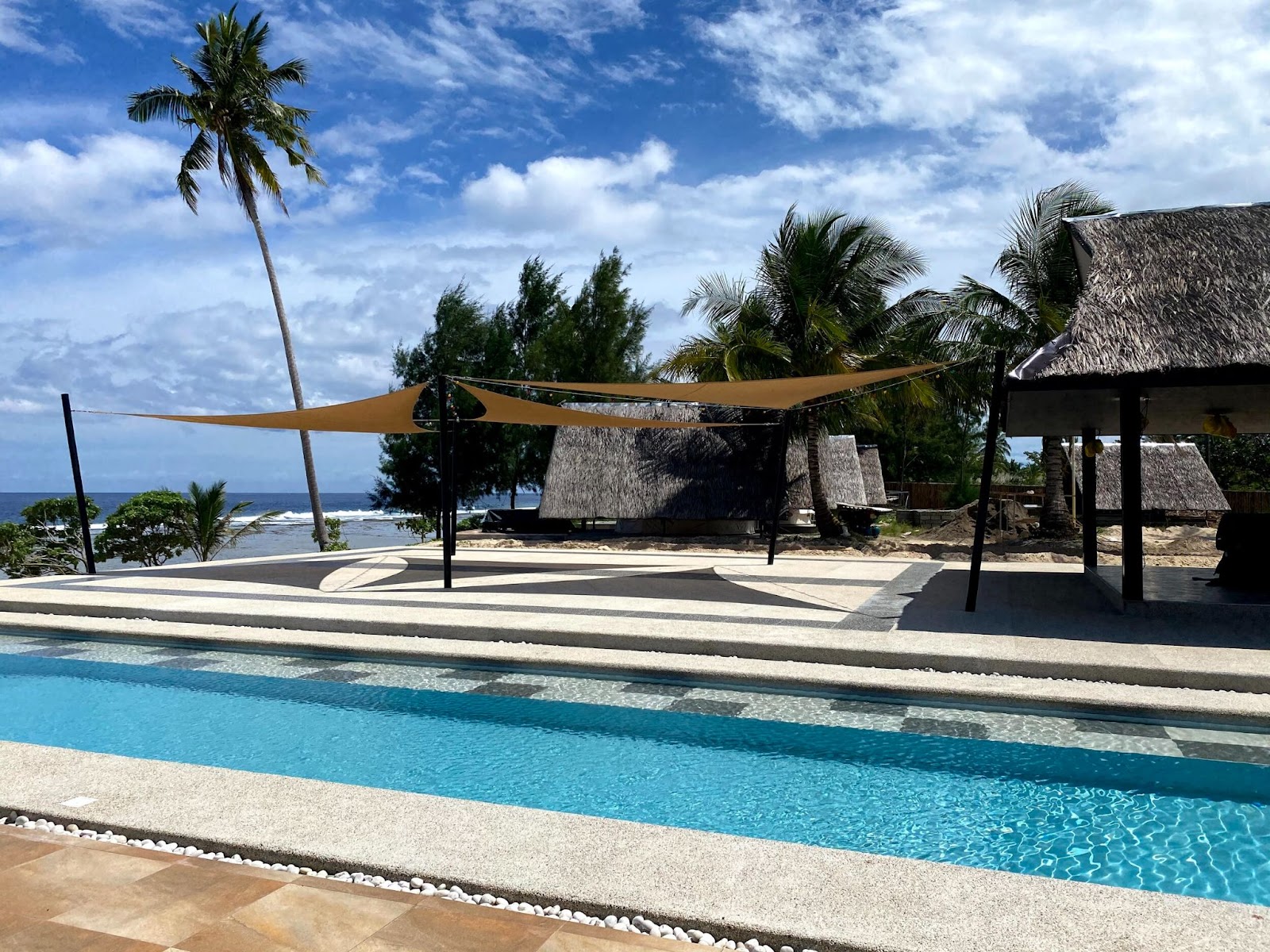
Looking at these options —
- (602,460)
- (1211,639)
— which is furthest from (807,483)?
(1211,639)

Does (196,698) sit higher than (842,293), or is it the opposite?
(842,293)

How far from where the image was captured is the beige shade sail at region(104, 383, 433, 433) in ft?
31.9

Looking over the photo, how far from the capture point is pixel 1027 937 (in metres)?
2.08

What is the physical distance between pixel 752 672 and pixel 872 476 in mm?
21061

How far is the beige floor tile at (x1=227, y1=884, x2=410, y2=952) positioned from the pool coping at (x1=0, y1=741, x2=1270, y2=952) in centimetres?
20

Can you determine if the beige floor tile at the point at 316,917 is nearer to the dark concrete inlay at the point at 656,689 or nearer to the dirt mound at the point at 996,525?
the dark concrete inlay at the point at 656,689

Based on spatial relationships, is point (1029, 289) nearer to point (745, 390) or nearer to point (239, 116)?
point (745, 390)

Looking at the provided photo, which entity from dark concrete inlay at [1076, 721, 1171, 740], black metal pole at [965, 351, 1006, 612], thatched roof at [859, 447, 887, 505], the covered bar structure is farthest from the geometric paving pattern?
thatched roof at [859, 447, 887, 505]

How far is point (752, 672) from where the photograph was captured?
5434 mm

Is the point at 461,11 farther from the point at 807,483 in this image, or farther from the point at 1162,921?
the point at 807,483

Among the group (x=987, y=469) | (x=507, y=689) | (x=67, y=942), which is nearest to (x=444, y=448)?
(x=507, y=689)

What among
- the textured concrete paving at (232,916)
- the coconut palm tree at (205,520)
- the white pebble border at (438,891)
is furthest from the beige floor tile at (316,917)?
the coconut palm tree at (205,520)

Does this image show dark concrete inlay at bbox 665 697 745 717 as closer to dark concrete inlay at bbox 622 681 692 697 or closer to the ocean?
dark concrete inlay at bbox 622 681 692 697

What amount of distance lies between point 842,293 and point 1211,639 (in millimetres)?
10796
